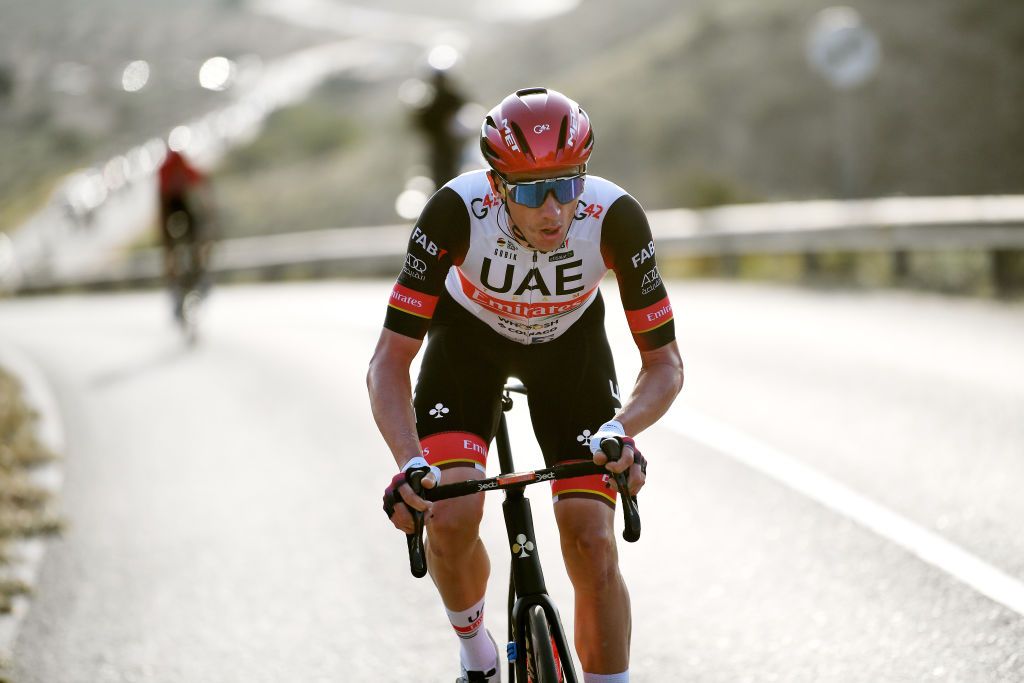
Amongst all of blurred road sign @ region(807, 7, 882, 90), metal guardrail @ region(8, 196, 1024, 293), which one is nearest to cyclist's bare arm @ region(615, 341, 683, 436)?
metal guardrail @ region(8, 196, 1024, 293)

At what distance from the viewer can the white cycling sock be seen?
391cm

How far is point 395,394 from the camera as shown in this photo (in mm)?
3744

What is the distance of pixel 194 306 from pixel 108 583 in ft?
29.9

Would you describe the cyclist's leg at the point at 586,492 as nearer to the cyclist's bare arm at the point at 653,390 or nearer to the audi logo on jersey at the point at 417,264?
the cyclist's bare arm at the point at 653,390

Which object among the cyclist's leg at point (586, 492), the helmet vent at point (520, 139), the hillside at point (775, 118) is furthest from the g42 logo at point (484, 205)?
the hillside at point (775, 118)

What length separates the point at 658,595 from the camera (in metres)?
5.51

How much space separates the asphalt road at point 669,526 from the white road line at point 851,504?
0.02 meters

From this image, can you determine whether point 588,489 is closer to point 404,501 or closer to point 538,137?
point 404,501

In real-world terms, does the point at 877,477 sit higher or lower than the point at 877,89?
lower

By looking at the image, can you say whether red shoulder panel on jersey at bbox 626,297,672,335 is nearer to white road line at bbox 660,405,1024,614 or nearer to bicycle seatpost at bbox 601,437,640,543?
bicycle seatpost at bbox 601,437,640,543

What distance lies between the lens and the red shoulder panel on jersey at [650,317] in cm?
382

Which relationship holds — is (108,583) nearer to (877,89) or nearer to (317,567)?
(317,567)

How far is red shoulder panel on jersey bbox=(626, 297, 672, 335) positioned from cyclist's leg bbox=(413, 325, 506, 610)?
57 cm

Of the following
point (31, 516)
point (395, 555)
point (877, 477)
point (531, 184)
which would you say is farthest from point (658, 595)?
point (31, 516)
